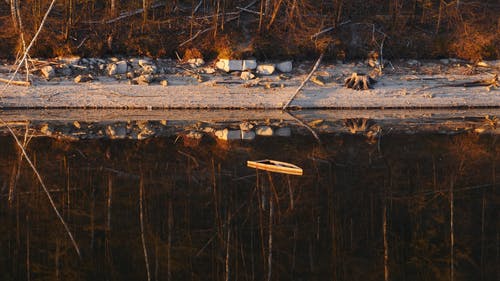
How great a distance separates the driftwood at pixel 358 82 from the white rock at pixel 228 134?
27.2 ft

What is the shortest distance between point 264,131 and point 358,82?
26.1 ft

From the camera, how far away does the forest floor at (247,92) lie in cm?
2884

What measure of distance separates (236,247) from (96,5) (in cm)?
2726

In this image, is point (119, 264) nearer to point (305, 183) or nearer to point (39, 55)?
point (305, 183)

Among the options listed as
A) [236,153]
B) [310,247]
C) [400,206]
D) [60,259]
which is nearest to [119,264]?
[60,259]

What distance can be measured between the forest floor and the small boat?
11934mm

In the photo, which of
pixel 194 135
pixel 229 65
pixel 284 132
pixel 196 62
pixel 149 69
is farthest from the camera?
pixel 196 62

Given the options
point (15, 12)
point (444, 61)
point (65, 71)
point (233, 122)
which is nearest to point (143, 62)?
point (65, 71)

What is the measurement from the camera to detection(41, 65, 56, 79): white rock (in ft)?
98.6

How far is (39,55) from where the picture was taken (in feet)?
106

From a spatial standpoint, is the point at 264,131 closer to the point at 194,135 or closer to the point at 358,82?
the point at 194,135

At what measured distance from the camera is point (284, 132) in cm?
2281

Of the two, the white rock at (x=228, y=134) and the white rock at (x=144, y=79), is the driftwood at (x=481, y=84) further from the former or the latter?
the white rock at (x=144, y=79)

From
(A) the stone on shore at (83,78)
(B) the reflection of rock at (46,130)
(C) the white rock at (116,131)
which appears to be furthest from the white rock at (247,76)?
(B) the reflection of rock at (46,130)
